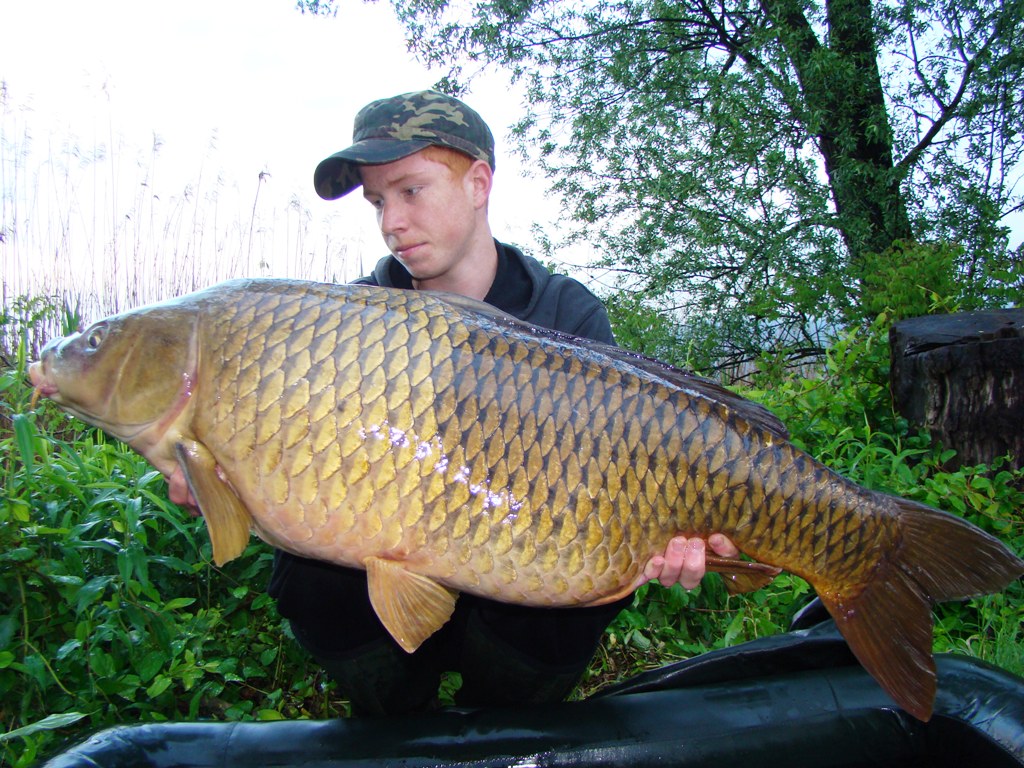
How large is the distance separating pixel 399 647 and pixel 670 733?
22.3 inches

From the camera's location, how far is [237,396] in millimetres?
1193

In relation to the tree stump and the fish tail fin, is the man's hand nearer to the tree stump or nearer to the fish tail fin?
the fish tail fin

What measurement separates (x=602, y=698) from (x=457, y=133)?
112 centimetres

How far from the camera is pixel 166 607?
5.54 feet

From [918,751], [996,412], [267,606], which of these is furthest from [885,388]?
[267,606]

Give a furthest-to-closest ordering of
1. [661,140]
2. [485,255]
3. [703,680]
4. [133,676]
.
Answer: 1. [661,140]
2. [485,255]
3. [133,676]
4. [703,680]

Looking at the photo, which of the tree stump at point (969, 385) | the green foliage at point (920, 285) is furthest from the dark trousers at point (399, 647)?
the green foliage at point (920, 285)

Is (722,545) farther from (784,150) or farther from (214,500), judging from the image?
(784,150)

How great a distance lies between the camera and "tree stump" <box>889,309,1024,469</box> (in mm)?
2584

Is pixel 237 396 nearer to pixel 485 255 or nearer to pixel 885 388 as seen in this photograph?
pixel 485 255

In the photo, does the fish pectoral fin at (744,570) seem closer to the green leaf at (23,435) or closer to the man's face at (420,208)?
the man's face at (420,208)

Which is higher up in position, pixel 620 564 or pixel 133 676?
pixel 620 564

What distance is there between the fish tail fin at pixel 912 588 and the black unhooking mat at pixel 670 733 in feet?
0.66

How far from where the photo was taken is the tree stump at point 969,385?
2.58 metres
